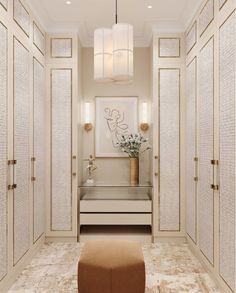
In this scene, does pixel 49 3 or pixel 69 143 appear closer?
pixel 49 3

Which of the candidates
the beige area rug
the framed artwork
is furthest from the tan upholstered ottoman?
Answer: the framed artwork

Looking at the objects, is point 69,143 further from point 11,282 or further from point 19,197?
point 11,282

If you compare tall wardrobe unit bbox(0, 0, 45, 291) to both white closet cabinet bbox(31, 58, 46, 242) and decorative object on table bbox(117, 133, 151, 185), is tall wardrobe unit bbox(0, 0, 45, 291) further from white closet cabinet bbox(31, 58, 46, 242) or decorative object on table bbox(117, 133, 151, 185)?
decorative object on table bbox(117, 133, 151, 185)

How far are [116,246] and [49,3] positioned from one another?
2.78m

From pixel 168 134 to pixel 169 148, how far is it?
0.62 feet

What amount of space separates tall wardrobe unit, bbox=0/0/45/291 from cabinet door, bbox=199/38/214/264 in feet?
6.13

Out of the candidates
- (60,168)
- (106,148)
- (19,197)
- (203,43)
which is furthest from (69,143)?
(203,43)

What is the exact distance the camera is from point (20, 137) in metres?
3.12

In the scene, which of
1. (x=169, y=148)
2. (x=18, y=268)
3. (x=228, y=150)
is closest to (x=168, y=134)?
(x=169, y=148)

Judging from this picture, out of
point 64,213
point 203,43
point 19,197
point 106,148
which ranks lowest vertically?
point 64,213

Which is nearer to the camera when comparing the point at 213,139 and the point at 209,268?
the point at 213,139

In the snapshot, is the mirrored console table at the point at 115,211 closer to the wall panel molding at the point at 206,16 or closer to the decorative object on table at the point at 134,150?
the decorative object on table at the point at 134,150

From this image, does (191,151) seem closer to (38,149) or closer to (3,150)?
(38,149)

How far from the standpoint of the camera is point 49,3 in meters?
3.62
